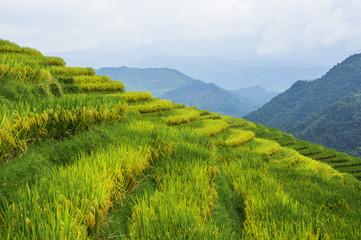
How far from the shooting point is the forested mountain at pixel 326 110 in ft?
328

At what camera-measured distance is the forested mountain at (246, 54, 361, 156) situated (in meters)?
100

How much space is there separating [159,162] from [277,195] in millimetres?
2324

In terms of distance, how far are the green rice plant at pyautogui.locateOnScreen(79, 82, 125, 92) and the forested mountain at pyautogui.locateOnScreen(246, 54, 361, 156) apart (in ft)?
319

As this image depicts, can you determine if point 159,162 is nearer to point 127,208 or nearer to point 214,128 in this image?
point 127,208

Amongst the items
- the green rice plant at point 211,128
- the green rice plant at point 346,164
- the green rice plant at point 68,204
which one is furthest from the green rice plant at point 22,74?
the green rice plant at point 346,164

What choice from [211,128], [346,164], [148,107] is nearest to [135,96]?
[148,107]

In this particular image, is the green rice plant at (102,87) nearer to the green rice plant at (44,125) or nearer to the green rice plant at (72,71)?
the green rice plant at (72,71)

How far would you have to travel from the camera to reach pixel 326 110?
415ft

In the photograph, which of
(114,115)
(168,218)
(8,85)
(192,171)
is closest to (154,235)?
(168,218)

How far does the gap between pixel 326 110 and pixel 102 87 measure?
145 meters

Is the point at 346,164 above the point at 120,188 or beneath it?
beneath

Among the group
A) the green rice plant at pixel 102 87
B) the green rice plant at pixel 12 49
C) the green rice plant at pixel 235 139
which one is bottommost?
the green rice plant at pixel 235 139

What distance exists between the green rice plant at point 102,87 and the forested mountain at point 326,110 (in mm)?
97220

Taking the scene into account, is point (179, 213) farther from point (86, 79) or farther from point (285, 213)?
point (86, 79)
